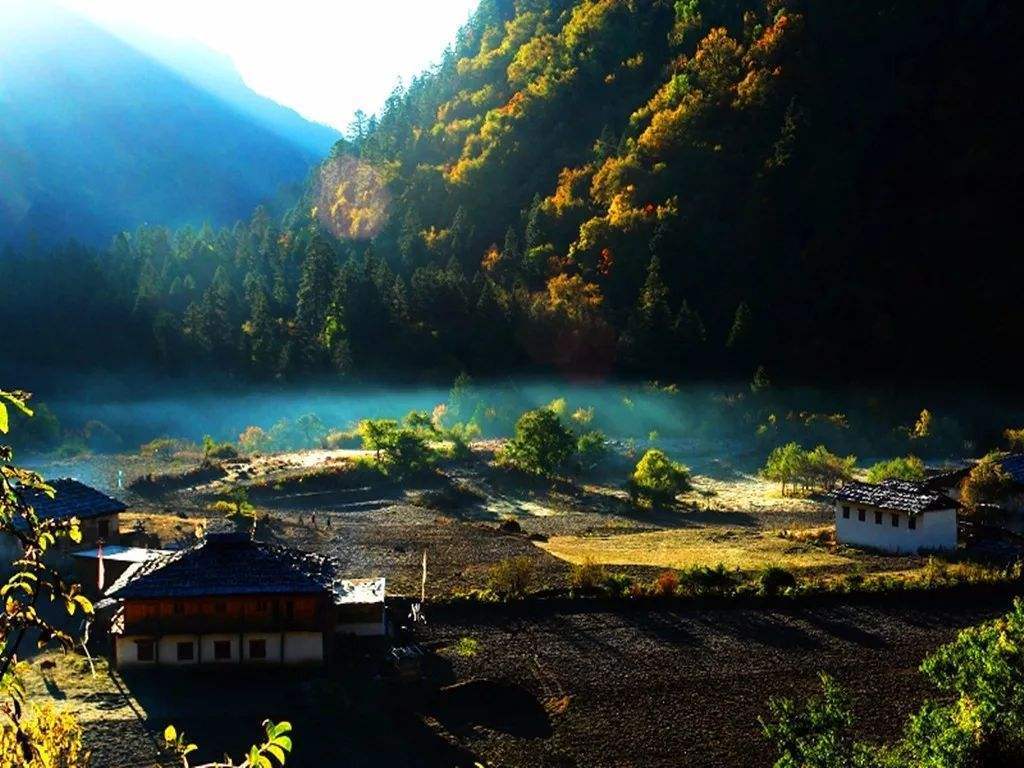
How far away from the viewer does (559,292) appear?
9694 cm

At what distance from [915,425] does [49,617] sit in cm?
6354

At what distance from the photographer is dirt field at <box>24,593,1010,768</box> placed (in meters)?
19.8

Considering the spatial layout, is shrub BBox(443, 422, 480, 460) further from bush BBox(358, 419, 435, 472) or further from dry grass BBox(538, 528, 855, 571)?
dry grass BBox(538, 528, 855, 571)

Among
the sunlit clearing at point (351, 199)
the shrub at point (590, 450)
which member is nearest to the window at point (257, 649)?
the shrub at point (590, 450)

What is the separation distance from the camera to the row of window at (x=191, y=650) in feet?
80.0

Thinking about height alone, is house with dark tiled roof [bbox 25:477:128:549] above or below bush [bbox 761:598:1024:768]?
below

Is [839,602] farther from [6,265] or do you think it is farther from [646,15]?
[646,15]

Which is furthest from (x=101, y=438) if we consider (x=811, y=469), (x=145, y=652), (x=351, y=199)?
(x=351, y=199)

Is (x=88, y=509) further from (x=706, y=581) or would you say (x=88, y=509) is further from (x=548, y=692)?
(x=706, y=581)

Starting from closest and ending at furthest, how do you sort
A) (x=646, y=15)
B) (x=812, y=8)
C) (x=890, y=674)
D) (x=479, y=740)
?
(x=479, y=740) < (x=890, y=674) < (x=812, y=8) < (x=646, y=15)

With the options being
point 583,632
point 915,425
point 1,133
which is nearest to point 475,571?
point 583,632

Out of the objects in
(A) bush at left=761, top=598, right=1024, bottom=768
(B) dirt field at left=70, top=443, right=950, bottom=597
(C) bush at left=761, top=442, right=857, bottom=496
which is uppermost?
→ (A) bush at left=761, top=598, right=1024, bottom=768

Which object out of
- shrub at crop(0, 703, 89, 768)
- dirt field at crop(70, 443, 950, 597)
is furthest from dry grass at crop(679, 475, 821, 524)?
shrub at crop(0, 703, 89, 768)

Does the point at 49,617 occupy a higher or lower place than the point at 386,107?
lower
